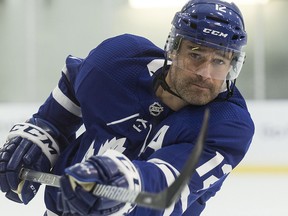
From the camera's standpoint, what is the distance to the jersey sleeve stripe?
7.54 ft

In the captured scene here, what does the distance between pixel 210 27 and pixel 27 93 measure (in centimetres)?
384

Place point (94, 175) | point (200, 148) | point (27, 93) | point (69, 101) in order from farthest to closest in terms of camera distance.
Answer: point (27, 93)
point (69, 101)
point (94, 175)
point (200, 148)

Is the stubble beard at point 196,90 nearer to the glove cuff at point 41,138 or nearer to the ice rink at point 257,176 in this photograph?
the glove cuff at point 41,138

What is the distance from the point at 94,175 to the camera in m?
1.44

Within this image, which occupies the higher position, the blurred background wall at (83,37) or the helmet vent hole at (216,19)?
the helmet vent hole at (216,19)

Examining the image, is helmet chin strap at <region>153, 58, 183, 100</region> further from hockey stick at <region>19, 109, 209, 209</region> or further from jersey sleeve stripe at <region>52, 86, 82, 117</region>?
hockey stick at <region>19, 109, 209, 209</region>

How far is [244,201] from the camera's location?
3.37m

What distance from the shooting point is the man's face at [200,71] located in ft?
6.22

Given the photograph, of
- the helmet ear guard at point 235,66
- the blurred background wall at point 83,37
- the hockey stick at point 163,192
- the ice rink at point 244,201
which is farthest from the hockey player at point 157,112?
the blurred background wall at point 83,37

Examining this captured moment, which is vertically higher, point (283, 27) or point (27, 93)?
point (283, 27)

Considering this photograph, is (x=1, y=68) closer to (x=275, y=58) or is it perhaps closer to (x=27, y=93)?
(x=27, y=93)

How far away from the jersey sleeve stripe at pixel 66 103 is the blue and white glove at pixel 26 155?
0.28 feet

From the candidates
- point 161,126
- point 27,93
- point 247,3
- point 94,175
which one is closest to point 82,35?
point 27,93

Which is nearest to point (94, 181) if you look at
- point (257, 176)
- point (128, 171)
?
point (128, 171)
